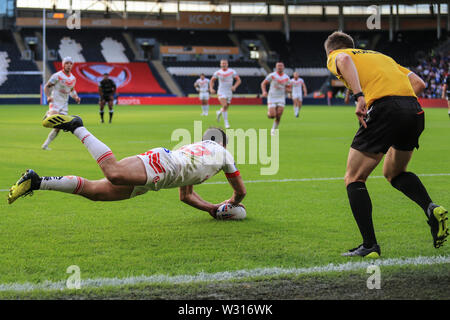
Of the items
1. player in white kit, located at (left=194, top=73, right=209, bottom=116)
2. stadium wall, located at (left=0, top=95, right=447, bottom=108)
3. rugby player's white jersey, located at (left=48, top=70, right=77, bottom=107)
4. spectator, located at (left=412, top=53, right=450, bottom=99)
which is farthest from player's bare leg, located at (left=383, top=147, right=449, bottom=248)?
spectator, located at (left=412, top=53, right=450, bottom=99)

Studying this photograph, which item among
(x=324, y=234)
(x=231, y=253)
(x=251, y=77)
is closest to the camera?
(x=231, y=253)

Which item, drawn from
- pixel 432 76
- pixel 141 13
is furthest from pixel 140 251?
pixel 141 13

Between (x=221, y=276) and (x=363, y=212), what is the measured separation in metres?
1.39

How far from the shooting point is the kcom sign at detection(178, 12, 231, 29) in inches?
2475

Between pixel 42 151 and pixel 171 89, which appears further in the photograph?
pixel 171 89

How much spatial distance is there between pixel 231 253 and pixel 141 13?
2560 inches

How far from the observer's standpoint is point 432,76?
165 feet

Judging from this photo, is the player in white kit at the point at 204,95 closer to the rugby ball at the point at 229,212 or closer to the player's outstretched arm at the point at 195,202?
the player's outstretched arm at the point at 195,202

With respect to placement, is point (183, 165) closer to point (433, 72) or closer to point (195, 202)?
point (195, 202)

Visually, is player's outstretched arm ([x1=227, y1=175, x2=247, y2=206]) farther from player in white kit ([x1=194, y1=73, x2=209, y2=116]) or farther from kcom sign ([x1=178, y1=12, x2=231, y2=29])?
kcom sign ([x1=178, y1=12, x2=231, y2=29])

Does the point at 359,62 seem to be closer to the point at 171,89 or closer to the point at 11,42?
the point at 171,89

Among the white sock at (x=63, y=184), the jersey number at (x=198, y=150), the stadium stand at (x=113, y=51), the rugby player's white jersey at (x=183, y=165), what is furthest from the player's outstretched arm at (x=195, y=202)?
the stadium stand at (x=113, y=51)

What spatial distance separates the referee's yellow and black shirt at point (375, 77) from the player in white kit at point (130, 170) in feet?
5.01

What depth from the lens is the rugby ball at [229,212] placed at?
6.70 m
